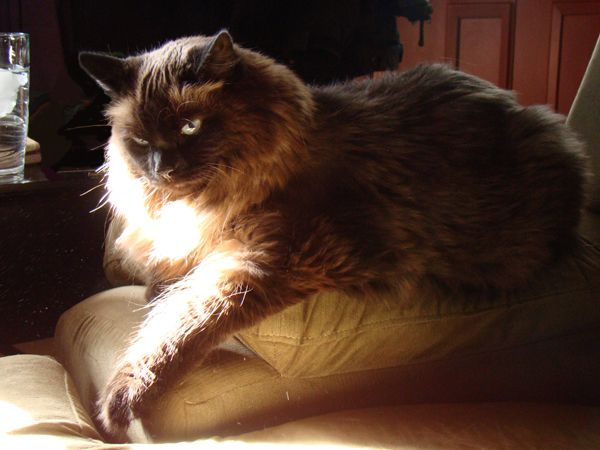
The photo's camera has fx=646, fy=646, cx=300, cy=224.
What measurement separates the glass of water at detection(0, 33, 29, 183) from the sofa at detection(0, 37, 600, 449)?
1.58 feet

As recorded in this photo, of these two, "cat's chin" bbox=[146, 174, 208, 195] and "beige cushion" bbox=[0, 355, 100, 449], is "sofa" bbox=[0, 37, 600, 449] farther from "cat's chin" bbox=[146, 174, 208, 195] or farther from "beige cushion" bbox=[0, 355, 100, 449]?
"cat's chin" bbox=[146, 174, 208, 195]

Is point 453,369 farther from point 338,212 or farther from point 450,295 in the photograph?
point 338,212

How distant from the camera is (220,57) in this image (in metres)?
1.07

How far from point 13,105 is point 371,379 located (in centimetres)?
103

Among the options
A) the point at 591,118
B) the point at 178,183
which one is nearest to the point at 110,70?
the point at 178,183

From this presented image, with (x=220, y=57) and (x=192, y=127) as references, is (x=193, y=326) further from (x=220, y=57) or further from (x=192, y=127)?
(x=220, y=57)

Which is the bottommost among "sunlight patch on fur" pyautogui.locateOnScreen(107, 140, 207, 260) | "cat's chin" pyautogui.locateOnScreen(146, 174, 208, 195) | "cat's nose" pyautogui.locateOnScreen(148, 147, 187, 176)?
"sunlight patch on fur" pyautogui.locateOnScreen(107, 140, 207, 260)

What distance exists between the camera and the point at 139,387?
101cm

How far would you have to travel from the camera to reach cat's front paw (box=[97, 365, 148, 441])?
1010 millimetres

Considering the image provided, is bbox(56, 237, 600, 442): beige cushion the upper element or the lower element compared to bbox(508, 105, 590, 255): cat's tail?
lower

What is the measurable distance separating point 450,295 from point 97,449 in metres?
0.66

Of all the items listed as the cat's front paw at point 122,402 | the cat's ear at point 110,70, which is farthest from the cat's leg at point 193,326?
the cat's ear at point 110,70

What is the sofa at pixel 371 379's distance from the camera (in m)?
1.01

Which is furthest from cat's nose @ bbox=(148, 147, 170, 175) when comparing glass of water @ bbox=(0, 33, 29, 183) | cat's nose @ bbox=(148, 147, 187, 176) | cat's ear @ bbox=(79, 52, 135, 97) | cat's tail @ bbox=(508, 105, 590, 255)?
cat's tail @ bbox=(508, 105, 590, 255)
